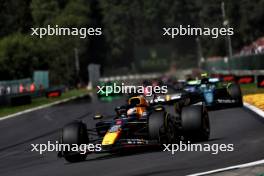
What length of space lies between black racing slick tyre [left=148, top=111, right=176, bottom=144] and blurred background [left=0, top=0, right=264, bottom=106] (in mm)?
24934

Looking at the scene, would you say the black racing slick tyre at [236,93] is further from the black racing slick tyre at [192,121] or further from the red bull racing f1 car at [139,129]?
the black racing slick tyre at [192,121]

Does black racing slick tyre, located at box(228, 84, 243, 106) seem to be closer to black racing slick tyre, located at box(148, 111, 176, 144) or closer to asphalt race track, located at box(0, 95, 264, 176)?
asphalt race track, located at box(0, 95, 264, 176)

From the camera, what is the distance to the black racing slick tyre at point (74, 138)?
11.2 metres

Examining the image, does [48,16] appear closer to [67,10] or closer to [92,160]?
[67,10]

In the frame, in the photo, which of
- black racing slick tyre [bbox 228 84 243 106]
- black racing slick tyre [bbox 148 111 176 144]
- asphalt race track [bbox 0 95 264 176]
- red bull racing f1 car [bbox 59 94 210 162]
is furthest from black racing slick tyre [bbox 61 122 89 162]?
black racing slick tyre [bbox 228 84 243 106]

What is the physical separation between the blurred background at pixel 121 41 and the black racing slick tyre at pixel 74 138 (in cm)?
2531

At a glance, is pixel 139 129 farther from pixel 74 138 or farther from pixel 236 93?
pixel 236 93

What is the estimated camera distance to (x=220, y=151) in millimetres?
10664

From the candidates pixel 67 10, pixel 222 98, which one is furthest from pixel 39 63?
pixel 222 98

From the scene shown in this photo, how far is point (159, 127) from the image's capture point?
37.1 feet

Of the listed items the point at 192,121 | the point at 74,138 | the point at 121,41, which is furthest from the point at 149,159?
the point at 121,41

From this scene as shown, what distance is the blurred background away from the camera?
67.2 m

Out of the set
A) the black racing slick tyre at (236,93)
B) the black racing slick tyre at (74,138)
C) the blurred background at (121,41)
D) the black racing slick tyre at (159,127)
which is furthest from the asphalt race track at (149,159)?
the blurred background at (121,41)

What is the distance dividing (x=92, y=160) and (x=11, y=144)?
5735mm
